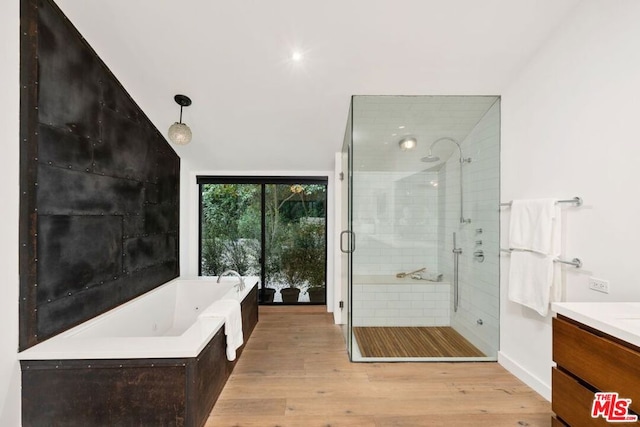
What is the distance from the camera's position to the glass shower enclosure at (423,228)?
2.68 m

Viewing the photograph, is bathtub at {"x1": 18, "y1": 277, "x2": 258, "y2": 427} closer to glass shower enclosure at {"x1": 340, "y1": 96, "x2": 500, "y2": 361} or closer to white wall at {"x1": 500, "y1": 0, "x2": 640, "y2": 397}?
glass shower enclosure at {"x1": 340, "y1": 96, "x2": 500, "y2": 361}

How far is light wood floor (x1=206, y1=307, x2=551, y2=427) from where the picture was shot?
184 centimetres

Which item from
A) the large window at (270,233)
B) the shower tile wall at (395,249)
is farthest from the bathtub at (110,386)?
the large window at (270,233)

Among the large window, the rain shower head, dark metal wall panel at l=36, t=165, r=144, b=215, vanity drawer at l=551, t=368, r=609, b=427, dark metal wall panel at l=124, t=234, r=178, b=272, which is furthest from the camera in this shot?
the large window

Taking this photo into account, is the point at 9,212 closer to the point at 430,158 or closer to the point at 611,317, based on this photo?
the point at 611,317

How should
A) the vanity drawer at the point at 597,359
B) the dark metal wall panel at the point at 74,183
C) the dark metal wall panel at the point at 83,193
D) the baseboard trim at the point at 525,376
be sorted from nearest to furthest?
the vanity drawer at the point at 597,359
the dark metal wall panel at the point at 74,183
the dark metal wall panel at the point at 83,193
the baseboard trim at the point at 525,376

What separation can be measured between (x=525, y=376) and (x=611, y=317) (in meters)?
1.25

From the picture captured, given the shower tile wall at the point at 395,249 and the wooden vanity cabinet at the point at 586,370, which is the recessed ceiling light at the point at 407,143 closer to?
the shower tile wall at the point at 395,249

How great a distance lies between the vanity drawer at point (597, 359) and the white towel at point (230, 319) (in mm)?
1930

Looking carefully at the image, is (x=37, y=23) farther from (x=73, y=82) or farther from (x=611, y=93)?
(x=611, y=93)

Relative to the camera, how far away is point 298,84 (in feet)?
8.26

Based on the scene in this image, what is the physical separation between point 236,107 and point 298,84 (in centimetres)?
67

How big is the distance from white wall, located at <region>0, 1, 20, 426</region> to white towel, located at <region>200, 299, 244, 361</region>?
0.97 meters

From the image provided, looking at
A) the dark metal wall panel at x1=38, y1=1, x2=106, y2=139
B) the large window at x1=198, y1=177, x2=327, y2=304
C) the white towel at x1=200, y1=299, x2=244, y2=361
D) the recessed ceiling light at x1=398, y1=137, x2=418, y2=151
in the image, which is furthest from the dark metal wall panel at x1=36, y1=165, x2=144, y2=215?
the recessed ceiling light at x1=398, y1=137, x2=418, y2=151
